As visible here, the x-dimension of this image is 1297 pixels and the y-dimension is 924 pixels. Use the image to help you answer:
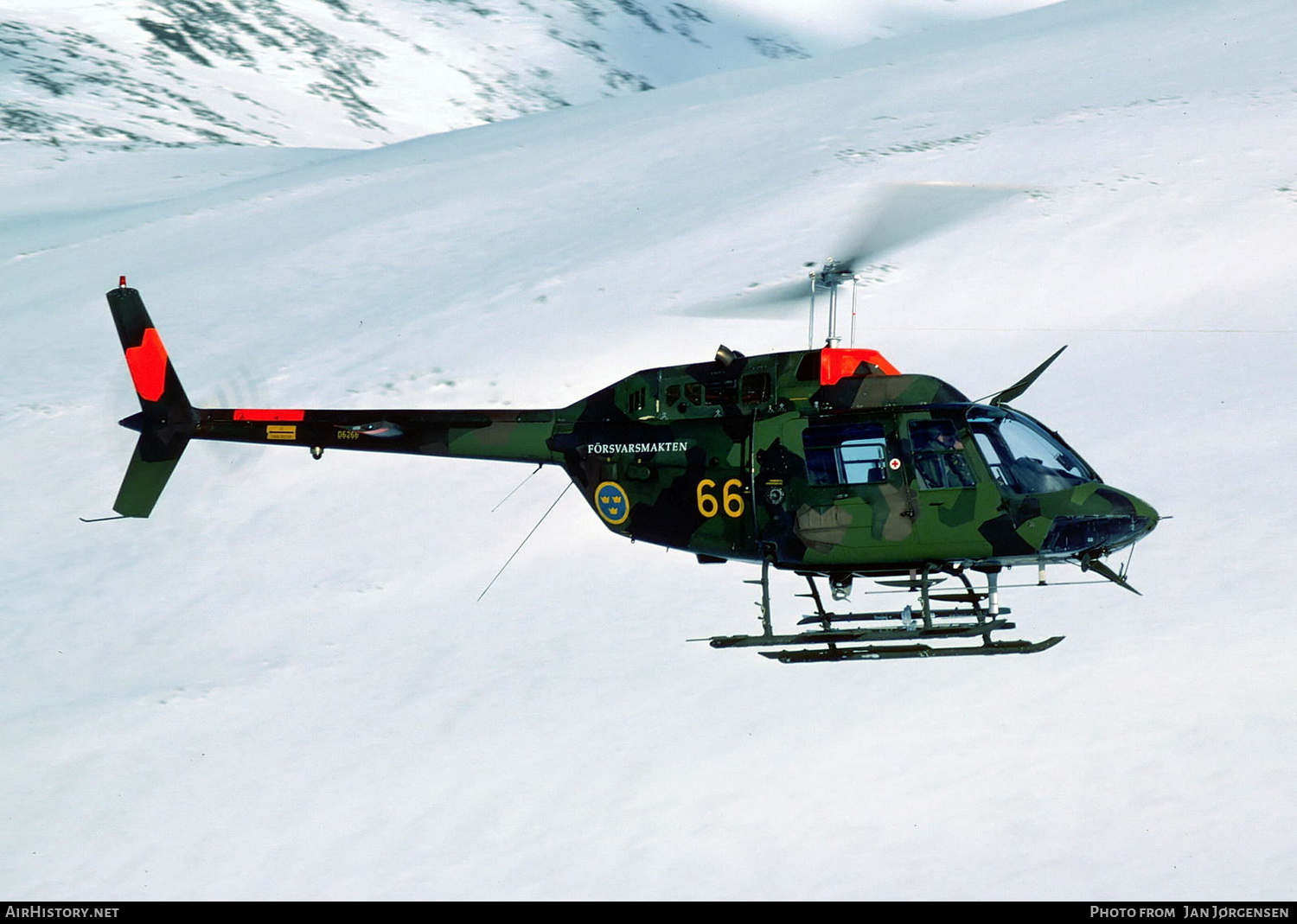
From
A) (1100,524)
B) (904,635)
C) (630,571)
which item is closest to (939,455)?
(1100,524)

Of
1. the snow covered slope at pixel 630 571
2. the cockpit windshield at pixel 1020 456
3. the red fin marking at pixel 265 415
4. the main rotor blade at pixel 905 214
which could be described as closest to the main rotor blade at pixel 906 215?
the main rotor blade at pixel 905 214

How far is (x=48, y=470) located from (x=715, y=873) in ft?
50.7

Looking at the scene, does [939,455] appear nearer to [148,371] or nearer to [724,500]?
[724,500]

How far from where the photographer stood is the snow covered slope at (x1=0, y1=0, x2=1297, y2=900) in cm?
Result: 1691

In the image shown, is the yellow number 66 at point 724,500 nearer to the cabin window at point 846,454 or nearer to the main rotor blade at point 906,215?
the cabin window at point 846,454

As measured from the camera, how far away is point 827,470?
43.6 ft

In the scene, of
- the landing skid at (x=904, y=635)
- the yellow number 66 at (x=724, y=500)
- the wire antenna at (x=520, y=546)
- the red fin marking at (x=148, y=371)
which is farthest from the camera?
the wire antenna at (x=520, y=546)

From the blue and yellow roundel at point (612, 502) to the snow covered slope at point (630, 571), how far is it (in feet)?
6.88

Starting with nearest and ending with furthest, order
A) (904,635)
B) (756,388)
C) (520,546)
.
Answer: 1. (904,635)
2. (756,388)
3. (520,546)

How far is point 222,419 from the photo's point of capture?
53.1 feet

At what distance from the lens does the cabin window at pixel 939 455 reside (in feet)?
42.4

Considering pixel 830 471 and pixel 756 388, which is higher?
pixel 756 388

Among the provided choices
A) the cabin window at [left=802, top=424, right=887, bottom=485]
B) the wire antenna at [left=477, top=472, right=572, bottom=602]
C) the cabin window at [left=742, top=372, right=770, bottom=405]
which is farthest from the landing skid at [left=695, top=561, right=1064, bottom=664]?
the wire antenna at [left=477, top=472, right=572, bottom=602]

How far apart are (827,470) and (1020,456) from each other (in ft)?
5.83
